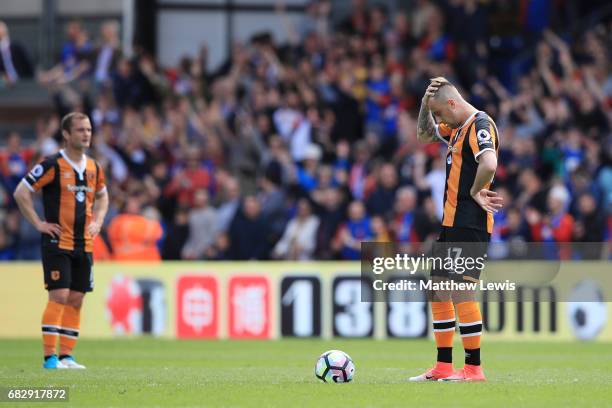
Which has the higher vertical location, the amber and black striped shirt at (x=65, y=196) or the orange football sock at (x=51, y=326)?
the amber and black striped shirt at (x=65, y=196)

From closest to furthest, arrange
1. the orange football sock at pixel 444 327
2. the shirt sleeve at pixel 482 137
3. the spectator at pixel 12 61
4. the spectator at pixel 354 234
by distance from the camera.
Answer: the shirt sleeve at pixel 482 137
the orange football sock at pixel 444 327
the spectator at pixel 354 234
the spectator at pixel 12 61

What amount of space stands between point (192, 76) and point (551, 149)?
7.78 metres

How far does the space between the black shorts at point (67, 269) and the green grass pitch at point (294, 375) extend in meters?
0.91

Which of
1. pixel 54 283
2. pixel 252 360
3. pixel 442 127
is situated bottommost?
pixel 252 360

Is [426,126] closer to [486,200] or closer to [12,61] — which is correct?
[486,200]

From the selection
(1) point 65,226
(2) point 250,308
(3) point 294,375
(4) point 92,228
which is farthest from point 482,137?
(2) point 250,308

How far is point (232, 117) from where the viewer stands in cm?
2417

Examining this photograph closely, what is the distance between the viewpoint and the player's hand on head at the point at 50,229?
1335 cm

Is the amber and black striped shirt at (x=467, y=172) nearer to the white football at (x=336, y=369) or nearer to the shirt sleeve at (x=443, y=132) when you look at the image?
the shirt sleeve at (x=443, y=132)

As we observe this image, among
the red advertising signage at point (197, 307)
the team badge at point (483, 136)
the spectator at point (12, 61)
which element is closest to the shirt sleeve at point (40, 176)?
the team badge at point (483, 136)

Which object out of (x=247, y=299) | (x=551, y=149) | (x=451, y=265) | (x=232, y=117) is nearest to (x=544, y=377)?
(x=451, y=265)

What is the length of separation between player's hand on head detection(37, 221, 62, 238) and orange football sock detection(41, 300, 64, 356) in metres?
0.72

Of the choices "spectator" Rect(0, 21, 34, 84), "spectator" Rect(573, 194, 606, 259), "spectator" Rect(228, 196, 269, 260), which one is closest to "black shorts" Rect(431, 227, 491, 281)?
"spectator" Rect(573, 194, 606, 259)

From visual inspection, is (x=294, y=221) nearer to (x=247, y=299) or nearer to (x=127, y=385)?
(x=247, y=299)
